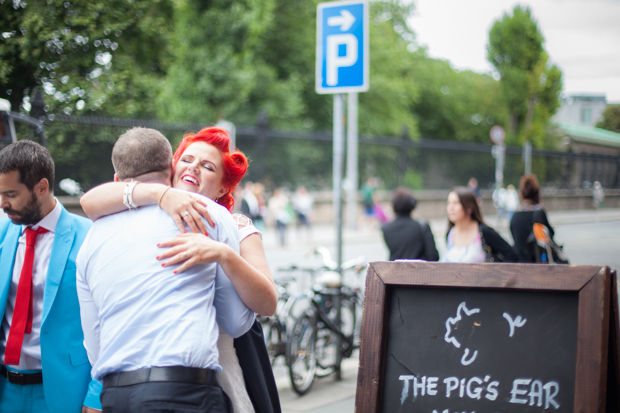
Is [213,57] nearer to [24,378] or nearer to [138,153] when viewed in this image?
[24,378]

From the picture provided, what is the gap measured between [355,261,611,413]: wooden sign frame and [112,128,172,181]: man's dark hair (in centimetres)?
78

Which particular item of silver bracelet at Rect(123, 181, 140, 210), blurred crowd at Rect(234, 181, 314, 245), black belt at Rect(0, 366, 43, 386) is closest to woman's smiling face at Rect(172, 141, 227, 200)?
silver bracelet at Rect(123, 181, 140, 210)

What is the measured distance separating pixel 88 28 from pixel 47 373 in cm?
190

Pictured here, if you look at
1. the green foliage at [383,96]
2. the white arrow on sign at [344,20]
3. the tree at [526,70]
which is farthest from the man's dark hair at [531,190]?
the green foliage at [383,96]

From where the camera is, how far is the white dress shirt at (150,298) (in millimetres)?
1471

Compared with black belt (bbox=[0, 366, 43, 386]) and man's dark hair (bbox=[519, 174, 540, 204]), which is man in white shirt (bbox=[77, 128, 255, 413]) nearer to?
black belt (bbox=[0, 366, 43, 386])

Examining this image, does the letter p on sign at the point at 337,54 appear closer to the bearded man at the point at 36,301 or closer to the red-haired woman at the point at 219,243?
the red-haired woman at the point at 219,243

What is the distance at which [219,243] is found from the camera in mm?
1531

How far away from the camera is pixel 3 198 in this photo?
2086 mm

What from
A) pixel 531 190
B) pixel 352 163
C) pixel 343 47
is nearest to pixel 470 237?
pixel 531 190

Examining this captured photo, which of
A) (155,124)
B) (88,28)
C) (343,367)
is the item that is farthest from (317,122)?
(88,28)

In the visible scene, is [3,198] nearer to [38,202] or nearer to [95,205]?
[38,202]

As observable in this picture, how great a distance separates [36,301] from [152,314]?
3.17 ft

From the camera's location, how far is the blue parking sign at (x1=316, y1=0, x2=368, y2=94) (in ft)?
15.1
